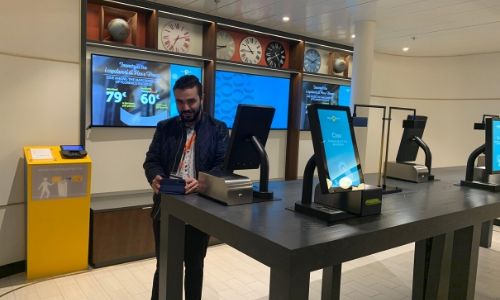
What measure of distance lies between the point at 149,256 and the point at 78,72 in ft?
5.89

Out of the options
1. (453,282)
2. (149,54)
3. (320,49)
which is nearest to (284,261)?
(453,282)

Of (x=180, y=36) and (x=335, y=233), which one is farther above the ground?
(x=180, y=36)

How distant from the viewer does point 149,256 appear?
3682mm

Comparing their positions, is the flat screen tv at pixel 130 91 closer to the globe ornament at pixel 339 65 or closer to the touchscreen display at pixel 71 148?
the touchscreen display at pixel 71 148

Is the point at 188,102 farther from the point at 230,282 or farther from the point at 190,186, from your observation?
the point at 230,282

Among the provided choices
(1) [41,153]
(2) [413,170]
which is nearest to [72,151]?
(1) [41,153]

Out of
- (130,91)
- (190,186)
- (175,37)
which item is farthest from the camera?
(175,37)

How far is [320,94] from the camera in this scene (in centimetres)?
580

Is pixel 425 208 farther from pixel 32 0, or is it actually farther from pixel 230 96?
pixel 230 96

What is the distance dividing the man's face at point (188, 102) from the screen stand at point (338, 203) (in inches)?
32.4

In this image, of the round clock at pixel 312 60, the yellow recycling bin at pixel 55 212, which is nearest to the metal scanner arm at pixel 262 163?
the yellow recycling bin at pixel 55 212

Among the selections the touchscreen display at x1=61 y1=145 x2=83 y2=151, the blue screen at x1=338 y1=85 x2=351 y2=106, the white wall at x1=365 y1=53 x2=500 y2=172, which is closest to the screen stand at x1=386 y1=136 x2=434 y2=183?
the touchscreen display at x1=61 y1=145 x2=83 y2=151

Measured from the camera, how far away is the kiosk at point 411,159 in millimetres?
2357

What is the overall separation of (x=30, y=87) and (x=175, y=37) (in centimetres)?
177
